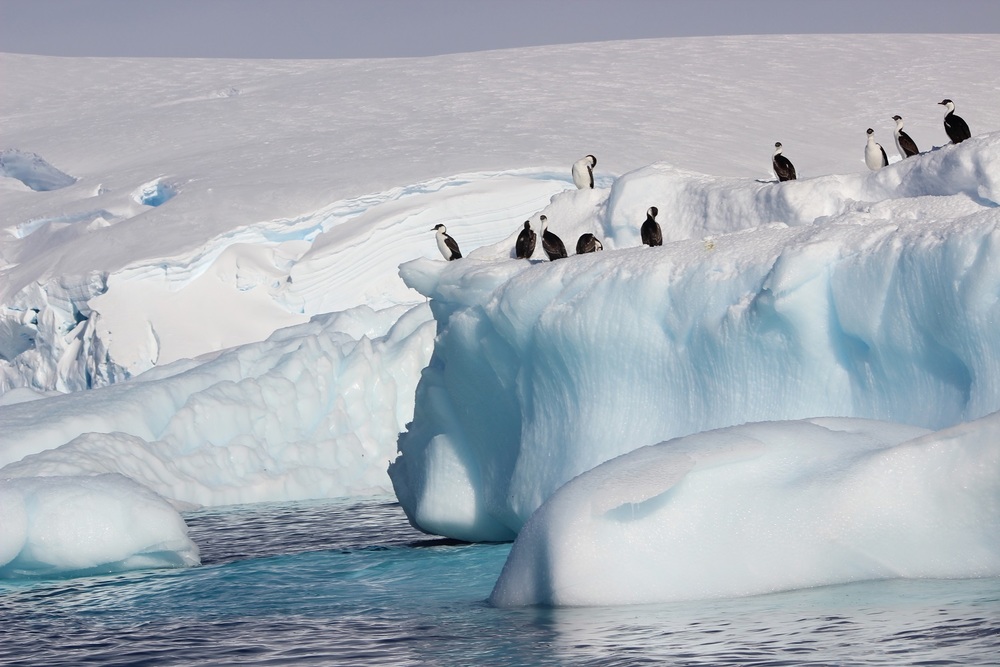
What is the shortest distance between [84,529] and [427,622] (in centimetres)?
403

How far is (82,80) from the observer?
128 ft

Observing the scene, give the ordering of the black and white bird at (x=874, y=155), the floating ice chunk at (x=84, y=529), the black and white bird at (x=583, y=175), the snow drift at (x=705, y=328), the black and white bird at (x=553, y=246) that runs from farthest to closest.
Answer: the black and white bird at (x=583, y=175)
the black and white bird at (x=874, y=155)
the black and white bird at (x=553, y=246)
the floating ice chunk at (x=84, y=529)
the snow drift at (x=705, y=328)

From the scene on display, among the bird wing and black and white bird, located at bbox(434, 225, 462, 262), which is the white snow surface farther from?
the bird wing

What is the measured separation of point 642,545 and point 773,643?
1.20 m

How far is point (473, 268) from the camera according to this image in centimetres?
1052

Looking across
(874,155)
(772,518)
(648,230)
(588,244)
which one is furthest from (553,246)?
(772,518)

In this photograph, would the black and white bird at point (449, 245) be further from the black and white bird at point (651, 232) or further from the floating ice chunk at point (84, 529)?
the floating ice chunk at point (84, 529)

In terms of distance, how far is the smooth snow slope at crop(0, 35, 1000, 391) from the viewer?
20562 millimetres

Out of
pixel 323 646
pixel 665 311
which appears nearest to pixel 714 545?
pixel 323 646

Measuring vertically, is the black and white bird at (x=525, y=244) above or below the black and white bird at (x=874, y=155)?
below

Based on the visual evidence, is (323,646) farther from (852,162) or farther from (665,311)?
(852,162)

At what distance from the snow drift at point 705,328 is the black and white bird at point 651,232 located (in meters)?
0.72

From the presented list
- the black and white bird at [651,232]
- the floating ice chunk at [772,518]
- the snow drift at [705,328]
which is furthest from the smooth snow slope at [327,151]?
the floating ice chunk at [772,518]

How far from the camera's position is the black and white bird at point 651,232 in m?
10.1
